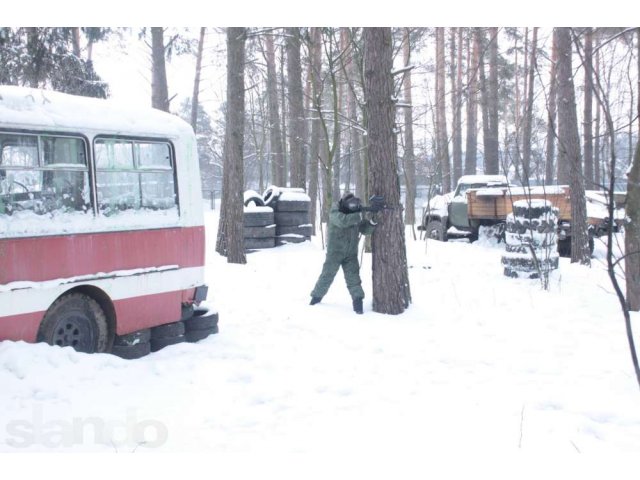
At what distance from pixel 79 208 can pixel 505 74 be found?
22598 mm

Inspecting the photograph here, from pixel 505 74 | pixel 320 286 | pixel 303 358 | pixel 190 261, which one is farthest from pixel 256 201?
pixel 505 74

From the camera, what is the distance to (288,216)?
1500cm

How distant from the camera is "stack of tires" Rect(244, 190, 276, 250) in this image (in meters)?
14.5

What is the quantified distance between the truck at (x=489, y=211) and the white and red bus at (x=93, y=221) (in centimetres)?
913

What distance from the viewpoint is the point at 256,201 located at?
15297 millimetres

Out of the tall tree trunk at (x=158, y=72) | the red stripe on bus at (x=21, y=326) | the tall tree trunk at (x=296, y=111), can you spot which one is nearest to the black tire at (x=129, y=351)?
the red stripe on bus at (x=21, y=326)

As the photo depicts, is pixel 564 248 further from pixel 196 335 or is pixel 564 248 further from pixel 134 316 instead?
pixel 134 316

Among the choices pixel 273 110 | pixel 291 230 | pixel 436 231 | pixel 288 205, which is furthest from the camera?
pixel 273 110

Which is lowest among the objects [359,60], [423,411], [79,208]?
[423,411]

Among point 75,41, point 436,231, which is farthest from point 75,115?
point 436,231

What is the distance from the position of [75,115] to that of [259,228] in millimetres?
8830

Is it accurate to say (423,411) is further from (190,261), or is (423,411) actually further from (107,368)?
(190,261)

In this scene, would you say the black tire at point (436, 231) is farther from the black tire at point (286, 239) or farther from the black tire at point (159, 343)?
the black tire at point (159, 343)

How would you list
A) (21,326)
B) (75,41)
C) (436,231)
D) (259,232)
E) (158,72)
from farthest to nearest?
(436,231)
(158,72)
(259,232)
(75,41)
(21,326)
